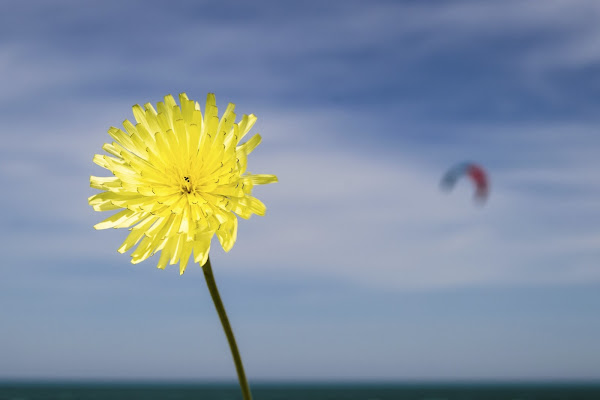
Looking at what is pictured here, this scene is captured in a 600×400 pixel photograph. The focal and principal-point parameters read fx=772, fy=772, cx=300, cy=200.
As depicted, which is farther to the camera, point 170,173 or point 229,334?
point 170,173

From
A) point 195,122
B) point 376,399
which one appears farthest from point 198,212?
point 376,399

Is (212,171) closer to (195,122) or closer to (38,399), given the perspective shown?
(195,122)

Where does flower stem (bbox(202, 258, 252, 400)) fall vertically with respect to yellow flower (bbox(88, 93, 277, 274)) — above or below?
below

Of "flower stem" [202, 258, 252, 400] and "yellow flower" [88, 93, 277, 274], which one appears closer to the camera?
"flower stem" [202, 258, 252, 400]

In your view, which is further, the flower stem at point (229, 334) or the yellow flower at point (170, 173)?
the yellow flower at point (170, 173)

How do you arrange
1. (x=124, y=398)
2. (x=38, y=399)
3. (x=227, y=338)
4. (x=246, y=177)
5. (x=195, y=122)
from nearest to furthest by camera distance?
(x=227, y=338), (x=246, y=177), (x=195, y=122), (x=38, y=399), (x=124, y=398)

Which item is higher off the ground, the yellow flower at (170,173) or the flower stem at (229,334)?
the yellow flower at (170,173)

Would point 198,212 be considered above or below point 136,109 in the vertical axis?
below

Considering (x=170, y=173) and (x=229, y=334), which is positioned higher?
(x=170, y=173)
